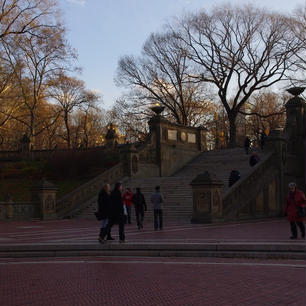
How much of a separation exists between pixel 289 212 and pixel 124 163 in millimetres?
16830

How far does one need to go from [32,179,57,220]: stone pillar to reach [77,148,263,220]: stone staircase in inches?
59.1

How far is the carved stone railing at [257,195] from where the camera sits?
19.7 metres

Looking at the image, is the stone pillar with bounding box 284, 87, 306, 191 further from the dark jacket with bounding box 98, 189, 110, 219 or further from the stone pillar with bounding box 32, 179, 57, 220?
the dark jacket with bounding box 98, 189, 110, 219

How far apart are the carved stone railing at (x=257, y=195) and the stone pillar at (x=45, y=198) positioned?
888cm

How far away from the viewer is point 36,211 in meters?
22.8

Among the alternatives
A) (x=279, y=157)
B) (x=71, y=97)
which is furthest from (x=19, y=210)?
(x=71, y=97)

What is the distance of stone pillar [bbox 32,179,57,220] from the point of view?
22562 millimetres

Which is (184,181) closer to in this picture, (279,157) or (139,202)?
(279,157)

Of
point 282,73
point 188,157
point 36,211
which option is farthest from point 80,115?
point 36,211

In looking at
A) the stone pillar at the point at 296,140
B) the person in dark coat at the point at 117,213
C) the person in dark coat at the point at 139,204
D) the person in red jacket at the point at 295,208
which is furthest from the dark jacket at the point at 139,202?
the stone pillar at the point at 296,140
